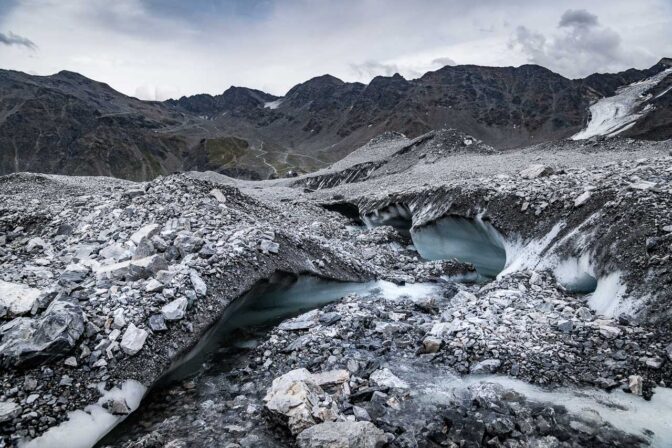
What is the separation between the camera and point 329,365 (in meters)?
8.24

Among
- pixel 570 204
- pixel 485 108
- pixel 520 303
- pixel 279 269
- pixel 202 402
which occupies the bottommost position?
pixel 202 402

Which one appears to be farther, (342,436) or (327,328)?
(327,328)

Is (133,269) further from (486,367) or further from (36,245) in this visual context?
(486,367)

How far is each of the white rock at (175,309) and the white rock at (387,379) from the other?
3702mm

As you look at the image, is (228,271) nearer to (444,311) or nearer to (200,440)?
(200,440)

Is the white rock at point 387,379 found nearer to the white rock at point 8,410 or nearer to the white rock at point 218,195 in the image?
the white rock at point 8,410

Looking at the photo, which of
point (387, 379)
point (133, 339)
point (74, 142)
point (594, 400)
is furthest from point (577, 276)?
point (74, 142)

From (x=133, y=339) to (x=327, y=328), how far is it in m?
4.06

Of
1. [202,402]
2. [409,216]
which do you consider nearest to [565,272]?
[202,402]

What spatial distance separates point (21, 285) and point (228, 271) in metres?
3.79

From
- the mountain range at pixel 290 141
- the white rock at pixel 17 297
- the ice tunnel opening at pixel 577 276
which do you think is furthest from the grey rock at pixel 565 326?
the mountain range at pixel 290 141

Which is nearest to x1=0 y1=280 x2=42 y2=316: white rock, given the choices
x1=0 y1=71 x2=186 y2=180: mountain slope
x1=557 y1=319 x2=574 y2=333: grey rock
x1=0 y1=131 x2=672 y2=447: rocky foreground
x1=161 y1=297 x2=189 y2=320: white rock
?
x1=0 y1=131 x2=672 y2=447: rocky foreground

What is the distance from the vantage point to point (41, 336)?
22.7 ft

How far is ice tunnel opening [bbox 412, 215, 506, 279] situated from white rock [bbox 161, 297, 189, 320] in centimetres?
1027
